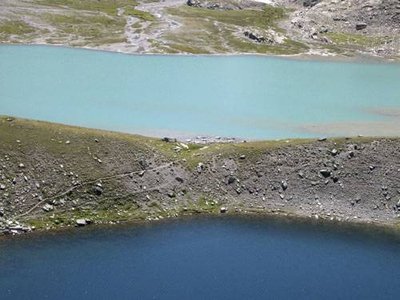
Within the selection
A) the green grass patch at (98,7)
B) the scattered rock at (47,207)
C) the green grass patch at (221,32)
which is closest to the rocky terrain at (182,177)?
the scattered rock at (47,207)

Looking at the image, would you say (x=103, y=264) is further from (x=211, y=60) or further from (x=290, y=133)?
(x=211, y=60)

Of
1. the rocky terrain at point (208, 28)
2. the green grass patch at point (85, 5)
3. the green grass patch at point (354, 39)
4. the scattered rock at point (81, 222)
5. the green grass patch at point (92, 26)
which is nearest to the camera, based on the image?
the scattered rock at point (81, 222)

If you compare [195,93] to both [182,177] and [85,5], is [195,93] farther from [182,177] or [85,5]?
[85,5]

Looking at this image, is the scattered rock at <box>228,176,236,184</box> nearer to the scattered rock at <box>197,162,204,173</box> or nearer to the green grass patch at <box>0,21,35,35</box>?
the scattered rock at <box>197,162,204,173</box>

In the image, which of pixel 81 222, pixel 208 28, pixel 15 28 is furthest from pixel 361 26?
pixel 81 222

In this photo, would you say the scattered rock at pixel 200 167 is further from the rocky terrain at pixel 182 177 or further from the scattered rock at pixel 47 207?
the scattered rock at pixel 47 207

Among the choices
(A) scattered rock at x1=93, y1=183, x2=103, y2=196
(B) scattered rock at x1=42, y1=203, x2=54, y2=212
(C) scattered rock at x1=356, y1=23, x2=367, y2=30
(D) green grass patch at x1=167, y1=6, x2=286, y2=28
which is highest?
(A) scattered rock at x1=93, y1=183, x2=103, y2=196

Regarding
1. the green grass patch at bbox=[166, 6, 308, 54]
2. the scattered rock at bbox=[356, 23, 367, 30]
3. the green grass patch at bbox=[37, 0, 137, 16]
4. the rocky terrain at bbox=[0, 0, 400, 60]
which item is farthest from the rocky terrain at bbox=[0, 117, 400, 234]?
the green grass patch at bbox=[37, 0, 137, 16]
